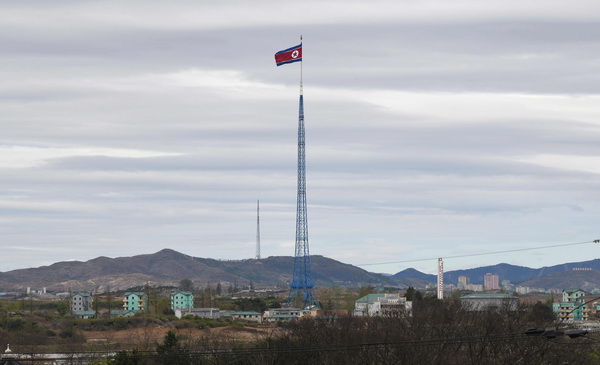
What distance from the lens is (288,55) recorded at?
136625mm

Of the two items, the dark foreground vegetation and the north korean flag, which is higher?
the north korean flag

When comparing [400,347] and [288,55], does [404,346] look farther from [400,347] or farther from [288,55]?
[288,55]

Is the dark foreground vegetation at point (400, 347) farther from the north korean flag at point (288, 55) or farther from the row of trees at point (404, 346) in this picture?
the north korean flag at point (288, 55)

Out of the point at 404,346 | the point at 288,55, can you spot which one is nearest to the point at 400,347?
the point at 404,346

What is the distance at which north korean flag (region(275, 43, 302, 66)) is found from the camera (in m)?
136

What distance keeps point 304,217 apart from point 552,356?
106 m

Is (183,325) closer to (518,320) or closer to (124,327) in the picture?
(124,327)

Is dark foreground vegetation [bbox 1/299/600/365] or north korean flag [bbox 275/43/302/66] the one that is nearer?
dark foreground vegetation [bbox 1/299/600/365]

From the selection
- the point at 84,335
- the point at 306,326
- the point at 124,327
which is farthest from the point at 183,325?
the point at 306,326

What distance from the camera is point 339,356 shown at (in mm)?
78938

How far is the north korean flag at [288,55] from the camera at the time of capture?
13600cm

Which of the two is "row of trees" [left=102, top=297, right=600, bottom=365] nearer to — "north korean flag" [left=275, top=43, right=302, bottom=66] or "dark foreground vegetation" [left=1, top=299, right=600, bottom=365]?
"dark foreground vegetation" [left=1, top=299, right=600, bottom=365]

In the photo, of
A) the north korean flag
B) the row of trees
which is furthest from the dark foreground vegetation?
the north korean flag

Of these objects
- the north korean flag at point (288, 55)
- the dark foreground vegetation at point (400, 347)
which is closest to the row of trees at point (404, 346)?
the dark foreground vegetation at point (400, 347)
